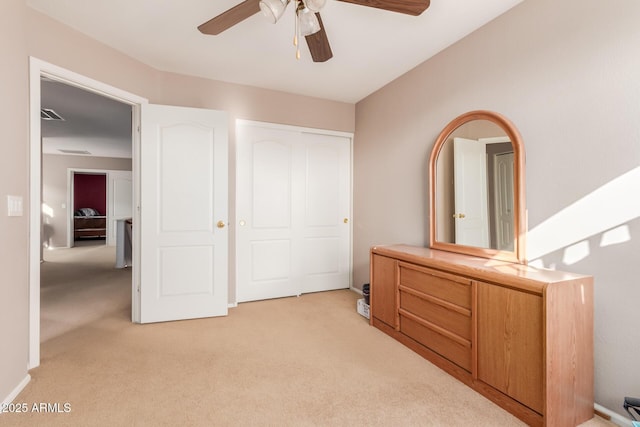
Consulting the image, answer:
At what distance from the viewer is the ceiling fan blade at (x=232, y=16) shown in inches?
63.8

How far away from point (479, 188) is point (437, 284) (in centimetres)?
80

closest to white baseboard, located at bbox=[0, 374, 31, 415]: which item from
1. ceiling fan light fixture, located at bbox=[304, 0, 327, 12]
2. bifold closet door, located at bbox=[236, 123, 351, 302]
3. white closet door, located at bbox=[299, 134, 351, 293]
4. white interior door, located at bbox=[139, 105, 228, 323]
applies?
white interior door, located at bbox=[139, 105, 228, 323]

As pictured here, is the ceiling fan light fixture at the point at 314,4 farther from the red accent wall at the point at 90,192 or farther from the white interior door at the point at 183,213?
the red accent wall at the point at 90,192

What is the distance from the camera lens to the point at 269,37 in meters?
2.46

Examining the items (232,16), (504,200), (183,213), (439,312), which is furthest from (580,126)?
(183,213)

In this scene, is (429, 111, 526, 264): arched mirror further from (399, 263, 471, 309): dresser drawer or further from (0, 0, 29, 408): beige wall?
(0, 0, 29, 408): beige wall

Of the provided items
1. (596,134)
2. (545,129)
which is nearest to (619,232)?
(596,134)

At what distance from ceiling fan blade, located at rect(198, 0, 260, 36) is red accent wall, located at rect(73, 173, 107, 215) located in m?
10.1

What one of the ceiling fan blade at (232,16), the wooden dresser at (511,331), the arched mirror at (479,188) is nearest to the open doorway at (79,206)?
the ceiling fan blade at (232,16)

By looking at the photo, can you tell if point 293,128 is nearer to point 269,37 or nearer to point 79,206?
point 269,37

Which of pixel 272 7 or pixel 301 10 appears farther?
pixel 301 10

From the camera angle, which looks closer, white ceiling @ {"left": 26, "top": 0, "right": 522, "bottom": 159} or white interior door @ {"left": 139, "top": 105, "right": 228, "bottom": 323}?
white ceiling @ {"left": 26, "top": 0, "right": 522, "bottom": 159}

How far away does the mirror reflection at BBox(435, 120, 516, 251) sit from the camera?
2102 mm

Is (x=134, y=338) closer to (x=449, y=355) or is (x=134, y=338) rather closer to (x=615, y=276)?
(x=449, y=355)
